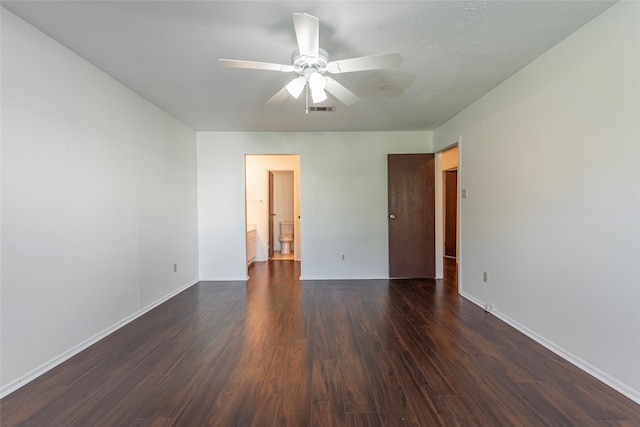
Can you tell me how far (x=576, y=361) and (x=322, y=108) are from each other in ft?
10.9

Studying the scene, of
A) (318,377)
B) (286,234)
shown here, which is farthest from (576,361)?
(286,234)

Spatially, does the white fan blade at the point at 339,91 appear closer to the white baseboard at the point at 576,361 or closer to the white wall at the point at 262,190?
the white baseboard at the point at 576,361

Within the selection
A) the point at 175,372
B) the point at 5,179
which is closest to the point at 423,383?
the point at 175,372

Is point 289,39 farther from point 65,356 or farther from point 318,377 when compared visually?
point 65,356

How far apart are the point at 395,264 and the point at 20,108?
14.5 feet

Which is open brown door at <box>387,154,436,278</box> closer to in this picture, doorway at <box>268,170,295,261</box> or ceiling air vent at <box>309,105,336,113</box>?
ceiling air vent at <box>309,105,336,113</box>

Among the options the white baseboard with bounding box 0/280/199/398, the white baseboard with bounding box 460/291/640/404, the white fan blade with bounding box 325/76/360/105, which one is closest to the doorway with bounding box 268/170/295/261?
the white baseboard with bounding box 0/280/199/398

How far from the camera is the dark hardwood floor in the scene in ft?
4.83

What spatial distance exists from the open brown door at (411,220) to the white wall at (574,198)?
138cm

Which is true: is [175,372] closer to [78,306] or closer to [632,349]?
[78,306]

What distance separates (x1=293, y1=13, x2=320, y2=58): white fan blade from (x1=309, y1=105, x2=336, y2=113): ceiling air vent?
4.91ft

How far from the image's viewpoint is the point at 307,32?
1.56m

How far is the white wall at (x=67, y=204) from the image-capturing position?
67.1 inches

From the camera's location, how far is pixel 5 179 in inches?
65.2
